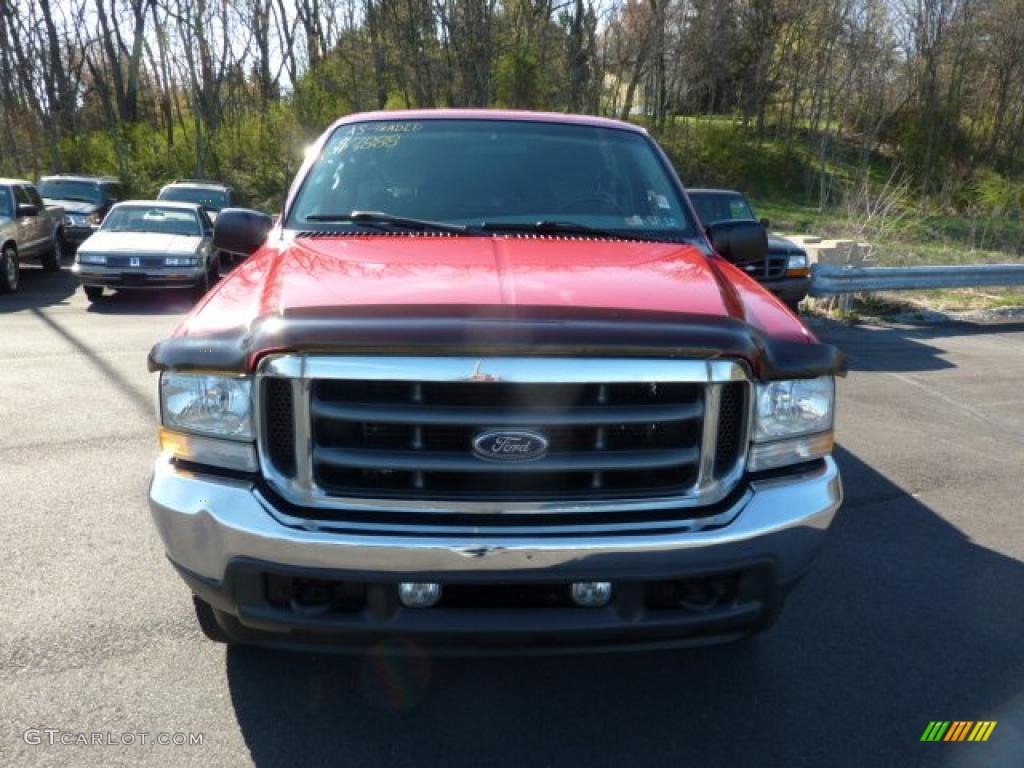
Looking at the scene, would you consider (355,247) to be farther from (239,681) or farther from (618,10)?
(618,10)

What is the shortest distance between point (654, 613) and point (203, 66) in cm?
3451

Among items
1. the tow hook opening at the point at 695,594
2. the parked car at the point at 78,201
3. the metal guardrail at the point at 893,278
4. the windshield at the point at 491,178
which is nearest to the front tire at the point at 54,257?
the parked car at the point at 78,201

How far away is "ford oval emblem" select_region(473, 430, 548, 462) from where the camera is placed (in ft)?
7.73

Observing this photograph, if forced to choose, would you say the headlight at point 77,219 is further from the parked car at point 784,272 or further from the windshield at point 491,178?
the windshield at point 491,178

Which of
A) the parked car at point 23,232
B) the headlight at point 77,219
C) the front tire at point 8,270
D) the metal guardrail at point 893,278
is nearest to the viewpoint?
the metal guardrail at point 893,278

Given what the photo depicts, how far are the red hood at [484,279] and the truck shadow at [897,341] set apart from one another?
586 cm

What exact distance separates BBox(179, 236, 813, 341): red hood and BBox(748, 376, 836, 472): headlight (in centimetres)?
17

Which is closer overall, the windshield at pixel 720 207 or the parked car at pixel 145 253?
the windshield at pixel 720 207

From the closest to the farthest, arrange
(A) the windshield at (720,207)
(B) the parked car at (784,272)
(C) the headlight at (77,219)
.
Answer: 1. (B) the parked car at (784,272)
2. (A) the windshield at (720,207)
3. (C) the headlight at (77,219)

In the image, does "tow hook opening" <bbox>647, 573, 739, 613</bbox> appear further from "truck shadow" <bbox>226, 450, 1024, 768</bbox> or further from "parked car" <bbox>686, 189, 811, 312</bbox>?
"parked car" <bbox>686, 189, 811, 312</bbox>

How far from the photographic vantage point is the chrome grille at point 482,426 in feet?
7.59

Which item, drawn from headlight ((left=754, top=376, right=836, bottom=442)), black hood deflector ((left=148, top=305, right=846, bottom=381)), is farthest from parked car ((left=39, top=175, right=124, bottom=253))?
headlight ((left=754, top=376, right=836, bottom=442))

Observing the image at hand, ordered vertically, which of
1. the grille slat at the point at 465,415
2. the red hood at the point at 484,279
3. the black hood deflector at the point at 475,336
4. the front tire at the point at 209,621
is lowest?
the front tire at the point at 209,621

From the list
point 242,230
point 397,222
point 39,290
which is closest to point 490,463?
point 397,222
